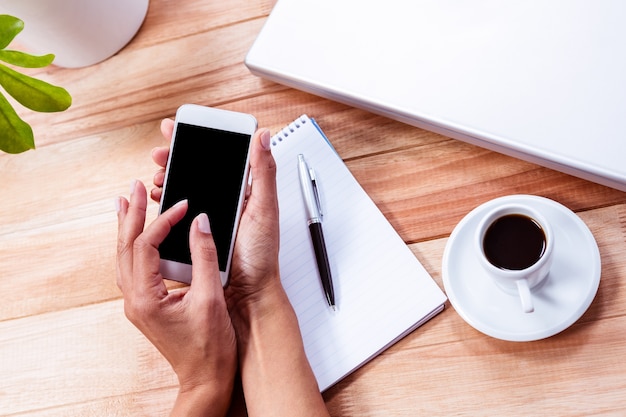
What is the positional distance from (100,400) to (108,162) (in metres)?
0.36

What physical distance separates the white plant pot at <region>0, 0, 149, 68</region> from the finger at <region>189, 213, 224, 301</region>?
364mm

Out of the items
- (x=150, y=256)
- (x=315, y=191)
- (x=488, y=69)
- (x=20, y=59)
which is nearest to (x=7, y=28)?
(x=20, y=59)

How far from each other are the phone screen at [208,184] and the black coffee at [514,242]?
0.33 meters

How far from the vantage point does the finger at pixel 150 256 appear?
785mm

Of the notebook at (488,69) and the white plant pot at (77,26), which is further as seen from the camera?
the white plant pot at (77,26)

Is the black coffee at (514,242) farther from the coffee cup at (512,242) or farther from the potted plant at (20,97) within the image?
the potted plant at (20,97)

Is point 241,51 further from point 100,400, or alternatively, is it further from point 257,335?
point 100,400

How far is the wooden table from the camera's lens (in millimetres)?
765

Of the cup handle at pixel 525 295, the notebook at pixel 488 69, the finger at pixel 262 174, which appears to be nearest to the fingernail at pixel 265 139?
the finger at pixel 262 174

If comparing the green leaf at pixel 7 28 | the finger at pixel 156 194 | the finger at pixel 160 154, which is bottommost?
the finger at pixel 156 194

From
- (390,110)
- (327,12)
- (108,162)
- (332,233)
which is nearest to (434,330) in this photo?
(332,233)

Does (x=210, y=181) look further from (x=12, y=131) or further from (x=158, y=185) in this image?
(x=12, y=131)

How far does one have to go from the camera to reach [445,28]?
79cm

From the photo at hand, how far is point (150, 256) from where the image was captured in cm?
79
